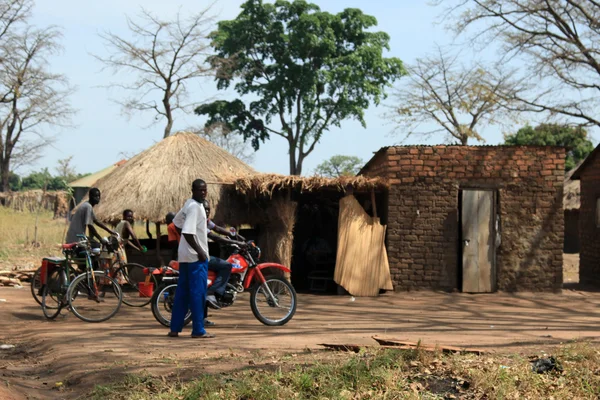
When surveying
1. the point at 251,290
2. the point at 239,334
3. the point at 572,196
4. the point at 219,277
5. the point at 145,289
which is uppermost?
the point at 572,196

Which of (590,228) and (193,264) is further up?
(590,228)

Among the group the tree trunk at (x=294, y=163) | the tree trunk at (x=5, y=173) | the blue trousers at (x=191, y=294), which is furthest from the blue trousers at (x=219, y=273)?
the tree trunk at (x=5, y=173)

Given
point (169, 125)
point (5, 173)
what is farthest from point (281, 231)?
point (5, 173)

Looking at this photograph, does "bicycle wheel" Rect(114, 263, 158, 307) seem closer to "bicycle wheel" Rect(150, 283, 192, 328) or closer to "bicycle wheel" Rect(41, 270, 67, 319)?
"bicycle wheel" Rect(41, 270, 67, 319)

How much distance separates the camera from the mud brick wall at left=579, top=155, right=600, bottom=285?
16.5 metres

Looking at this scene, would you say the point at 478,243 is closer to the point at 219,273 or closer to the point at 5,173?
the point at 219,273

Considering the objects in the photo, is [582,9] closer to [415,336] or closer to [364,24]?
[364,24]

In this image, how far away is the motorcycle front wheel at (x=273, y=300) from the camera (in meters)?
8.97

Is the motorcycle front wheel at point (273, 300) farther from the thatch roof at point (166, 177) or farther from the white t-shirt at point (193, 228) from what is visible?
the thatch roof at point (166, 177)

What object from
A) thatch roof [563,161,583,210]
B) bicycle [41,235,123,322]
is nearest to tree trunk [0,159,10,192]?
thatch roof [563,161,583,210]

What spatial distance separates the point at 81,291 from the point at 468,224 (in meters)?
7.50

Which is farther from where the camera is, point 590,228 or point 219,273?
point 590,228

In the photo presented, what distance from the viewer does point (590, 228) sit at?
16.8 meters

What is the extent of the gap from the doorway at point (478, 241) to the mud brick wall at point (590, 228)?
3.93 metres
